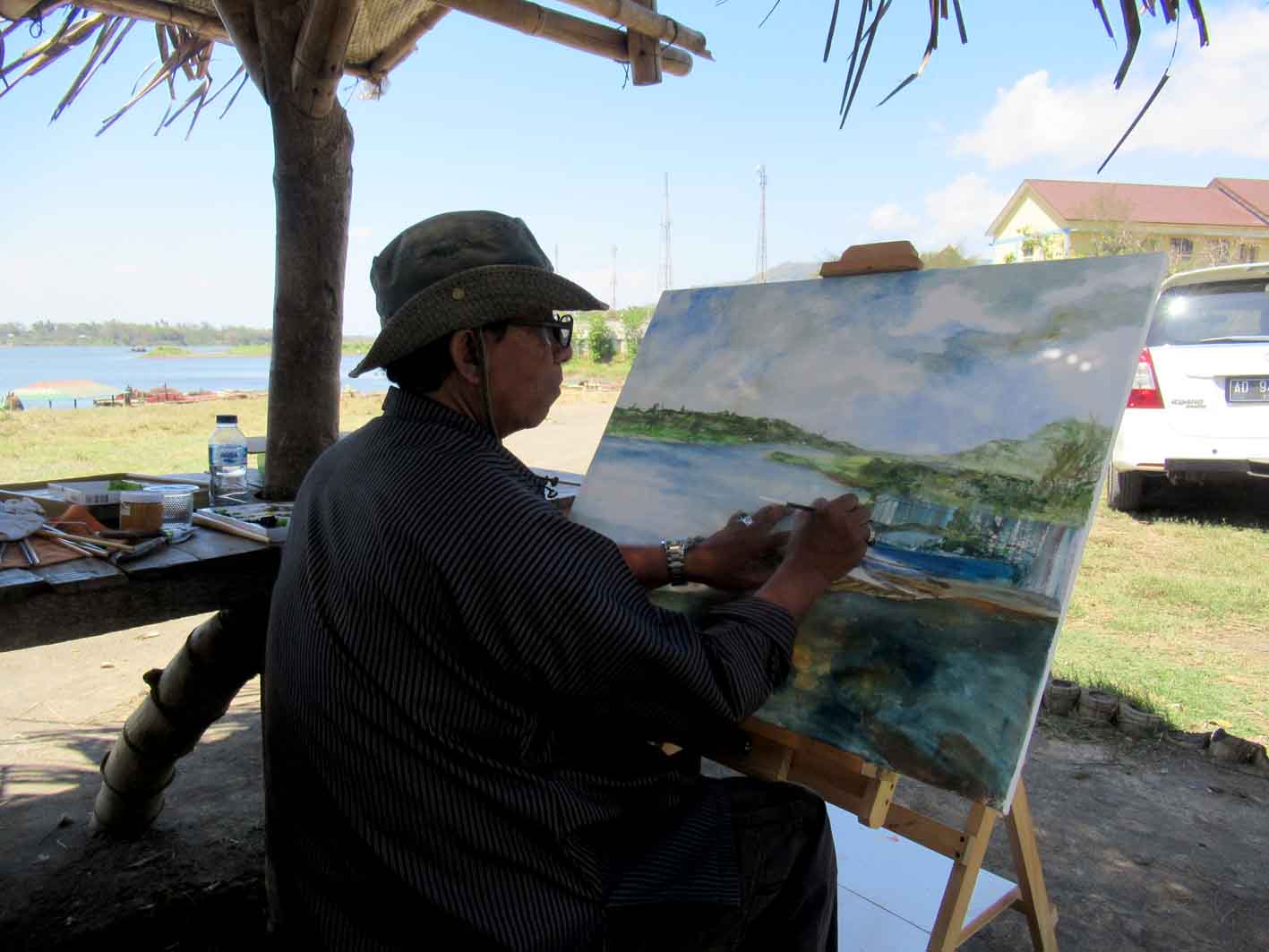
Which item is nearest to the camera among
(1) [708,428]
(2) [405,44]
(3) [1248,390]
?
(1) [708,428]

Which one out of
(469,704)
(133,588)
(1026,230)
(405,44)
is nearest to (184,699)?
(133,588)

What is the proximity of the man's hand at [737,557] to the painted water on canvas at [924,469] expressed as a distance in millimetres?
83

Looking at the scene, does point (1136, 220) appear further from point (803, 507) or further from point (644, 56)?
point (803, 507)

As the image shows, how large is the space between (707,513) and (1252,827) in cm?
202

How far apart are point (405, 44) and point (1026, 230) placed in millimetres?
27652

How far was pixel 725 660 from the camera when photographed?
120cm

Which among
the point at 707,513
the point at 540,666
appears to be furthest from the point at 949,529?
the point at 540,666

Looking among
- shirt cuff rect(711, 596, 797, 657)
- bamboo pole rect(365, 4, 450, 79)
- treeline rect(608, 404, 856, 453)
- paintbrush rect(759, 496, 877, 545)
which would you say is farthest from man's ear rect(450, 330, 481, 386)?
bamboo pole rect(365, 4, 450, 79)

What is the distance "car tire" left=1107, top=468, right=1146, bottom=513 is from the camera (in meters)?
6.04

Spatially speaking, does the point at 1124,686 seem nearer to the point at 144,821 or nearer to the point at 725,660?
the point at 725,660

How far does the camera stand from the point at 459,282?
4.22 ft

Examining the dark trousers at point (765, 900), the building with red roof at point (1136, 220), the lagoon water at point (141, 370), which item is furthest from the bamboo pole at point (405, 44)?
the building with red roof at point (1136, 220)

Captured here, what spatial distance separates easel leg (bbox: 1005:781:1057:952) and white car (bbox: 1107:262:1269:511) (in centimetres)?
356

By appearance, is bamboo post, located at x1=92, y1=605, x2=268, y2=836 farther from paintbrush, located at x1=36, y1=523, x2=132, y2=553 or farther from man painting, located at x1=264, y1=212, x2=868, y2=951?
man painting, located at x1=264, y1=212, x2=868, y2=951
